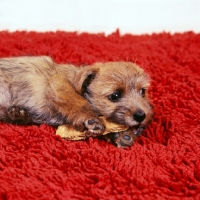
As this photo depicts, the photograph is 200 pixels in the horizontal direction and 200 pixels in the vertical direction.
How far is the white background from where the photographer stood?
15.9 ft

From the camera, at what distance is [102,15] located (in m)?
4.96

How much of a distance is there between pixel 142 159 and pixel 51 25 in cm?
286

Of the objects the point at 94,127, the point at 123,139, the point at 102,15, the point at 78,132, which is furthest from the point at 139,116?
the point at 102,15

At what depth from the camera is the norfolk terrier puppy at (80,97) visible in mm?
2705

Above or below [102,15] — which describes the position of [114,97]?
below

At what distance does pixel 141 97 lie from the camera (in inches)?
114

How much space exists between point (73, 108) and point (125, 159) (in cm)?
54

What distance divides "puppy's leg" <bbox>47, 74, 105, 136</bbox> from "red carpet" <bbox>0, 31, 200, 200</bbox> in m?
0.10

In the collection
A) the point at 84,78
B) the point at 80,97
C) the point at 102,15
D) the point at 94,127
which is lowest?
the point at 94,127

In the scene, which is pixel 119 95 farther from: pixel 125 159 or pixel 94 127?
pixel 125 159

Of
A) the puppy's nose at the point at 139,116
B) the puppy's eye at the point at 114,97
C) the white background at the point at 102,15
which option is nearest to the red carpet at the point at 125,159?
the puppy's nose at the point at 139,116

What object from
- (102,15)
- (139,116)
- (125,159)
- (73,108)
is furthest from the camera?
(102,15)

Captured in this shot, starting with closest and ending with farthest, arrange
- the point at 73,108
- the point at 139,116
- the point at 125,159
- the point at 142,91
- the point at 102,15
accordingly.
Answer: the point at 125,159 < the point at 139,116 < the point at 73,108 < the point at 142,91 < the point at 102,15

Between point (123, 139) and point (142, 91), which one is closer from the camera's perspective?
point (123, 139)
